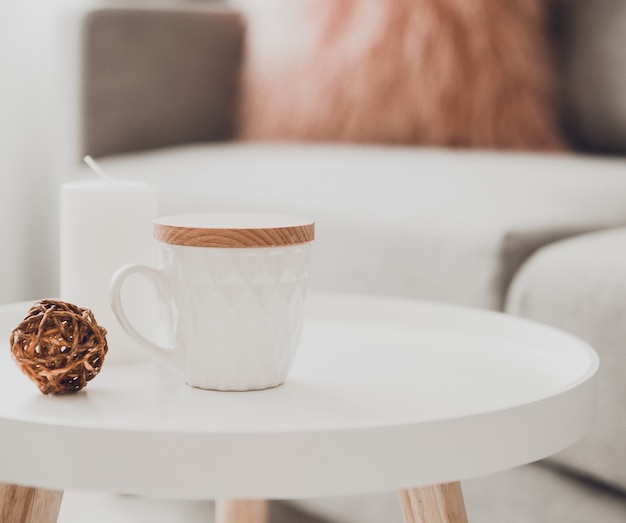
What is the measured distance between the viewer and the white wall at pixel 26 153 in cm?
216

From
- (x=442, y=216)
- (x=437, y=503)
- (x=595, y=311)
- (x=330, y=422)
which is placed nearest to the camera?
(x=330, y=422)

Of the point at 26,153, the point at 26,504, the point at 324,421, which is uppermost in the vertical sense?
the point at 324,421

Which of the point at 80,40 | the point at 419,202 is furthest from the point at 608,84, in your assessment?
the point at 80,40

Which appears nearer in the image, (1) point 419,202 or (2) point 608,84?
(1) point 419,202

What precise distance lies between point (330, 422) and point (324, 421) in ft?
0.08

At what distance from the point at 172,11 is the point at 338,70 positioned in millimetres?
435

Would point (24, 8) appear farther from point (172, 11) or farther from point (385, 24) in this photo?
point (385, 24)

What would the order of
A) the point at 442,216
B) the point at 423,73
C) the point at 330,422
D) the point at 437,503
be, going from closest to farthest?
1. the point at 330,422
2. the point at 437,503
3. the point at 442,216
4. the point at 423,73

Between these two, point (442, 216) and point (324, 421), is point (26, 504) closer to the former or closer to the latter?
point (324, 421)

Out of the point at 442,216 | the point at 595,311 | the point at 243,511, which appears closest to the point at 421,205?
the point at 442,216

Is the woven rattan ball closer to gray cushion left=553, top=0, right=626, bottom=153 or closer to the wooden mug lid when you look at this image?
the wooden mug lid

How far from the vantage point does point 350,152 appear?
1510 mm

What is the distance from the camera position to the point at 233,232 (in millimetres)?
543

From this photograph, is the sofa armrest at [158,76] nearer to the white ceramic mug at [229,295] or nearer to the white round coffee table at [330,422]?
the white round coffee table at [330,422]
